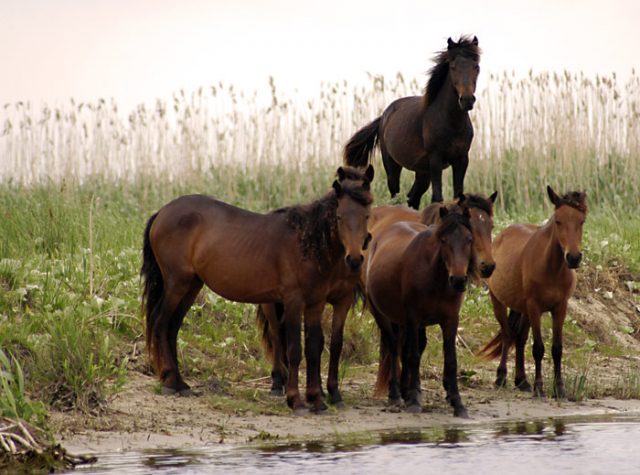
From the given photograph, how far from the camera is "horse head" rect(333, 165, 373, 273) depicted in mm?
8047

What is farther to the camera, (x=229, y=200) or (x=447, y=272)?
(x=229, y=200)

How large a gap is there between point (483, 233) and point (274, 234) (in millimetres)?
1629

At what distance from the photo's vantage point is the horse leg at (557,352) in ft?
31.8

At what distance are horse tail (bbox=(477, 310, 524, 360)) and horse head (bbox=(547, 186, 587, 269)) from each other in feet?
4.97

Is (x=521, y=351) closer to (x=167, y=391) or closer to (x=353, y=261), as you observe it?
(x=353, y=261)

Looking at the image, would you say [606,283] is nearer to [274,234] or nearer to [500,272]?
[500,272]

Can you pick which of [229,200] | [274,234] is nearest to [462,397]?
[274,234]

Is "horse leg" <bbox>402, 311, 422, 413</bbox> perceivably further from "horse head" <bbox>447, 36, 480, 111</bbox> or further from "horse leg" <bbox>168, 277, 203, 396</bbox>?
"horse head" <bbox>447, 36, 480, 111</bbox>

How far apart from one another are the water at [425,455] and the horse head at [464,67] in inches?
149

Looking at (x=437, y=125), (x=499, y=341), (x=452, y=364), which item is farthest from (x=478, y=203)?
(x=437, y=125)

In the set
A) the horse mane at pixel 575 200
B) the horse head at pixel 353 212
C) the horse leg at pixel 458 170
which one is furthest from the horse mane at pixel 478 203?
the horse leg at pixel 458 170

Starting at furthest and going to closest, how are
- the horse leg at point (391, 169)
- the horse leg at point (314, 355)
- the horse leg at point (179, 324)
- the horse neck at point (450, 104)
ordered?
the horse leg at point (391, 169) → the horse neck at point (450, 104) → the horse leg at point (179, 324) → the horse leg at point (314, 355)

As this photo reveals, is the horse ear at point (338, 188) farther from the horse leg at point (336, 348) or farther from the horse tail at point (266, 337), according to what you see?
the horse tail at point (266, 337)

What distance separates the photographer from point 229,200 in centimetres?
1706
